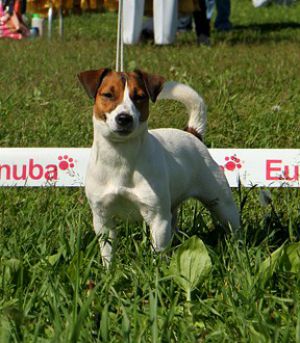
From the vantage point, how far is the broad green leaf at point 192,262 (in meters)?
4.04

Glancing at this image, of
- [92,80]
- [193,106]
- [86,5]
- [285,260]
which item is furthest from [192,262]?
[86,5]

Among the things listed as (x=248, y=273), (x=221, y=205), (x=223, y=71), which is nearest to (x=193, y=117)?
(x=221, y=205)

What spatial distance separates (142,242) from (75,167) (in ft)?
5.07

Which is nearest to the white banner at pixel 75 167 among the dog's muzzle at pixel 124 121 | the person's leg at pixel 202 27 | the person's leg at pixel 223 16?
the dog's muzzle at pixel 124 121

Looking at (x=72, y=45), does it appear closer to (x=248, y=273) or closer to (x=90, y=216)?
(x=90, y=216)

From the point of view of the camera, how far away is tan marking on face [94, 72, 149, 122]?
4309 millimetres

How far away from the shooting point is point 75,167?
231 inches

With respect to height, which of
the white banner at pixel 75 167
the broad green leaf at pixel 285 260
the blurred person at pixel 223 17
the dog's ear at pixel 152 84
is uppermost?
the dog's ear at pixel 152 84

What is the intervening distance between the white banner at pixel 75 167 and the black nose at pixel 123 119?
63.9 inches

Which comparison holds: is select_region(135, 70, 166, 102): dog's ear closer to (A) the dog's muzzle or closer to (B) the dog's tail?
(A) the dog's muzzle

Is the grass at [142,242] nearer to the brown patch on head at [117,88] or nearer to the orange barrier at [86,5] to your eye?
the brown patch on head at [117,88]

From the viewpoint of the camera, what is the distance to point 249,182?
5.92 m

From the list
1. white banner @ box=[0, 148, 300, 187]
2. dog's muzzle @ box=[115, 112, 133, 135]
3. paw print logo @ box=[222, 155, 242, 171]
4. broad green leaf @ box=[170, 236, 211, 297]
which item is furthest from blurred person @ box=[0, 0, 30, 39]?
broad green leaf @ box=[170, 236, 211, 297]

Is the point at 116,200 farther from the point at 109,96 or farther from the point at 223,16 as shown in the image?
the point at 223,16
